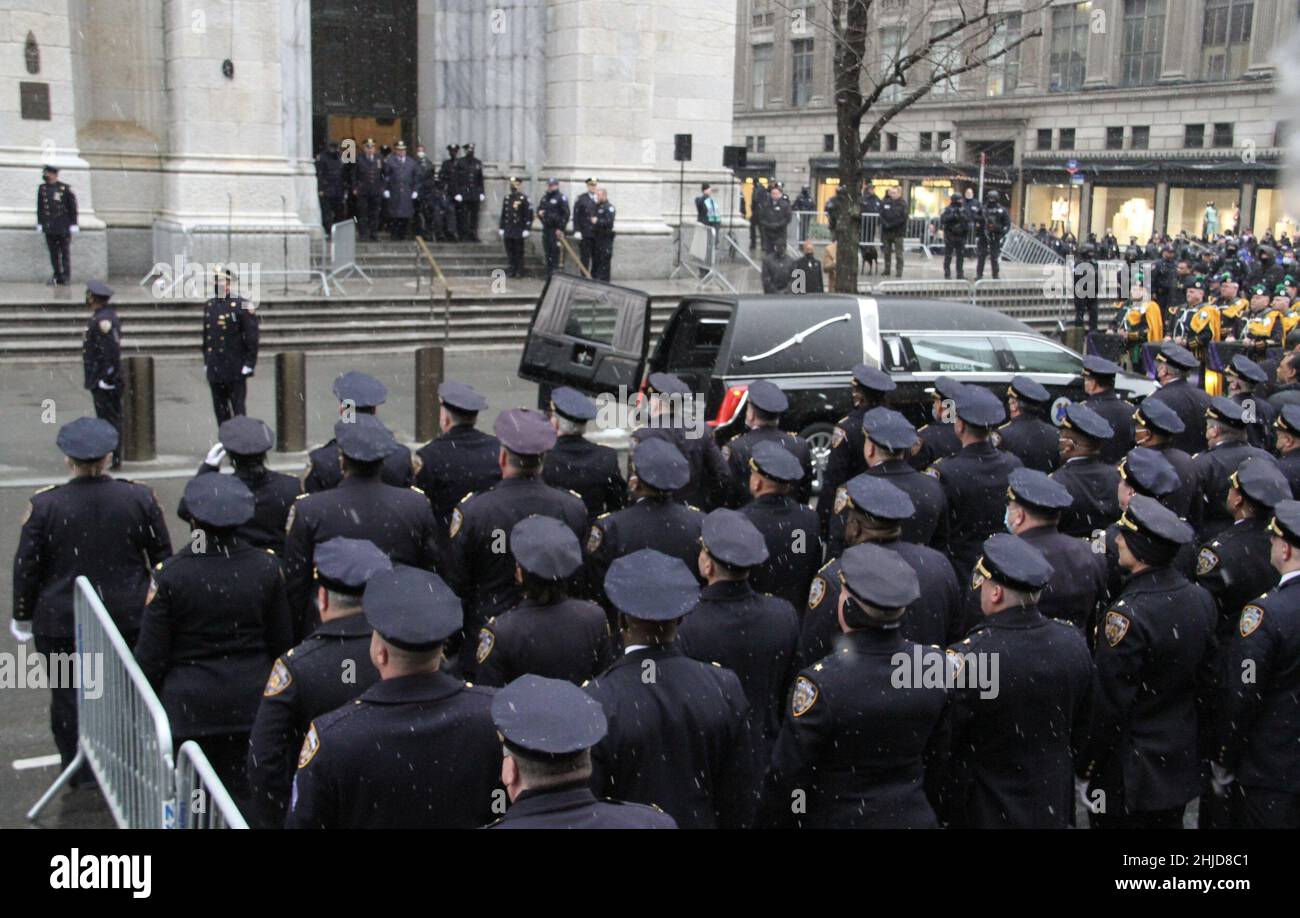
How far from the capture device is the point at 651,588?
169 inches

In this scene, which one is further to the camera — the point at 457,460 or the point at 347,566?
the point at 457,460

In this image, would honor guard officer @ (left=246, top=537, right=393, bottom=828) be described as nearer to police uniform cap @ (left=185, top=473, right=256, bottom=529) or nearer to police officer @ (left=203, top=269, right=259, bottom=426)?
police uniform cap @ (left=185, top=473, right=256, bottom=529)

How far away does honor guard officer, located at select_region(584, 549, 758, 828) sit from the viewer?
13.5 ft

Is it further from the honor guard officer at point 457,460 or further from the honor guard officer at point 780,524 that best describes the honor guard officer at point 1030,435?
the honor guard officer at point 457,460

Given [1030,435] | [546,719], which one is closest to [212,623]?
[546,719]

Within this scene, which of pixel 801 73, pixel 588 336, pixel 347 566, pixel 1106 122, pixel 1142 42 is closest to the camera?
pixel 347 566

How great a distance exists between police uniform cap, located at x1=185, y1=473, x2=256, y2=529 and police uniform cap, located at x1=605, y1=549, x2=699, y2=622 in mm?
1719

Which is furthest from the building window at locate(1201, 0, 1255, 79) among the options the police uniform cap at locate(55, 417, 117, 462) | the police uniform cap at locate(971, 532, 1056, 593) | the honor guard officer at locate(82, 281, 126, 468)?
the police uniform cap at locate(55, 417, 117, 462)

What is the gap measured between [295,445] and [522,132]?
14460 mm

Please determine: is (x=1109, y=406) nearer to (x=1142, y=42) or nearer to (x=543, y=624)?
(x=543, y=624)

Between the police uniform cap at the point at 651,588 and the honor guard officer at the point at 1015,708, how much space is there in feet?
3.50

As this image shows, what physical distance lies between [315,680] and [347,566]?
0.39 m

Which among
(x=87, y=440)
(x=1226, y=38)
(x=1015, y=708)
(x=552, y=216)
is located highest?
(x=1226, y=38)

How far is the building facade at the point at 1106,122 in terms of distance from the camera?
153ft
